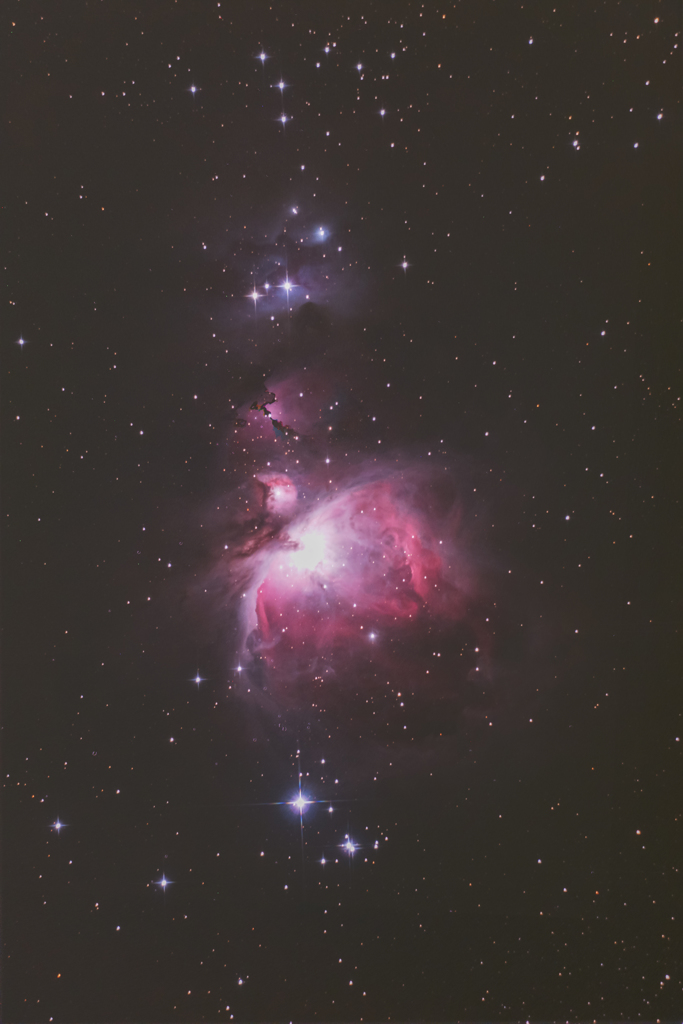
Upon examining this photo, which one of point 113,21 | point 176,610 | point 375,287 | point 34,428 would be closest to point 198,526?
point 176,610

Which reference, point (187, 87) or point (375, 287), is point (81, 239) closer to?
point (187, 87)

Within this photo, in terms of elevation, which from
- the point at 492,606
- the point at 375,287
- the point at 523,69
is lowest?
the point at 492,606

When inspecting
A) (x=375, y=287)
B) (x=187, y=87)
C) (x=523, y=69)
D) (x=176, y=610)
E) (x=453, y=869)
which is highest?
(x=187, y=87)

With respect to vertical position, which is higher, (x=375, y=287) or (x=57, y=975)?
(x=375, y=287)

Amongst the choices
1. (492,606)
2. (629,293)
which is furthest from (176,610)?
(629,293)

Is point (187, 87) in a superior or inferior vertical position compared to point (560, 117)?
superior

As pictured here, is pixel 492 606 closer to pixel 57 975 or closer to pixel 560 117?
pixel 560 117

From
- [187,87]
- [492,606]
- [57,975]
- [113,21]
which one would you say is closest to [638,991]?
[492,606]

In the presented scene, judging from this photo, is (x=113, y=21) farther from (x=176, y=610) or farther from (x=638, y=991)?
(x=638, y=991)
